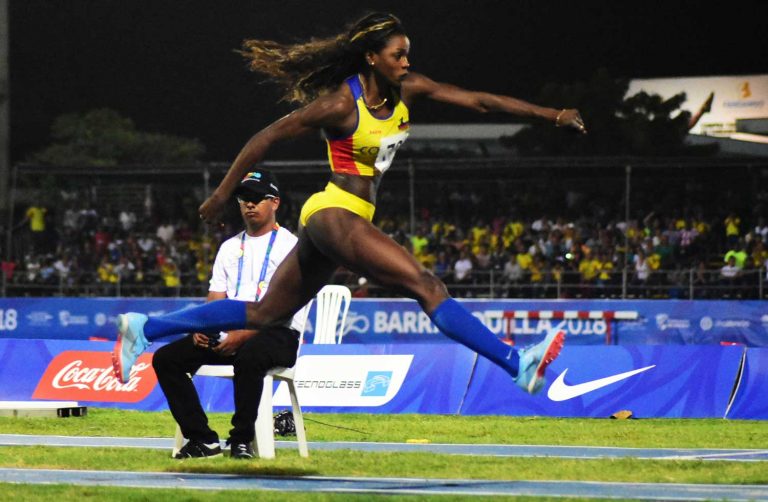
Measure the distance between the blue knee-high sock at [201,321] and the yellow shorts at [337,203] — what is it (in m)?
0.74

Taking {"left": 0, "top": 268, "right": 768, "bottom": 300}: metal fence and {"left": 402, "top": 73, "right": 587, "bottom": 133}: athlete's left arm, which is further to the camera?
{"left": 0, "top": 268, "right": 768, "bottom": 300}: metal fence

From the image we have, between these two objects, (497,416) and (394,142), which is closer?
(394,142)

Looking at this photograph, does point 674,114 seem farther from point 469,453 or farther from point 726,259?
point 469,453

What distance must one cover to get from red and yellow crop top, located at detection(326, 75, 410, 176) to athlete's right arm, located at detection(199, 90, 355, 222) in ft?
0.21

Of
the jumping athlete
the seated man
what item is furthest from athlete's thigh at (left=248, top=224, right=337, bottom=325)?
the seated man

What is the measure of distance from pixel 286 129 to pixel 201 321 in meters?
1.31

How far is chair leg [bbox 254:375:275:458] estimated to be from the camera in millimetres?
8516

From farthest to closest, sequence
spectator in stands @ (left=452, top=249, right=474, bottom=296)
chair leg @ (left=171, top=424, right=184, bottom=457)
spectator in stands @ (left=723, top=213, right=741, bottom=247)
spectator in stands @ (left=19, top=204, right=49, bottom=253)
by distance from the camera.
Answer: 1. spectator in stands @ (left=19, top=204, right=49, bottom=253)
2. spectator in stands @ (left=723, top=213, right=741, bottom=247)
3. spectator in stands @ (left=452, top=249, right=474, bottom=296)
4. chair leg @ (left=171, top=424, right=184, bottom=457)

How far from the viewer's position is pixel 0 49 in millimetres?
33250

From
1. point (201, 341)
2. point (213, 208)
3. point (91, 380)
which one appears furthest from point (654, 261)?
point (213, 208)

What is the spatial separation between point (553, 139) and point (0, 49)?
23.7m

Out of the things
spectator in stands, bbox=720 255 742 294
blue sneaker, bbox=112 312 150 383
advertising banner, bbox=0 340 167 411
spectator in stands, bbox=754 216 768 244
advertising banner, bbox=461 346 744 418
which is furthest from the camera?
spectator in stands, bbox=754 216 768 244

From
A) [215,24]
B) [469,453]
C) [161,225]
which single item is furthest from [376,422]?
[215,24]

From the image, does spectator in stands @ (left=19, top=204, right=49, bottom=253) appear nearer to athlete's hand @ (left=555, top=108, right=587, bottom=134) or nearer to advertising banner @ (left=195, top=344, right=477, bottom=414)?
advertising banner @ (left=195, top=344, right=477, bottom=414)
